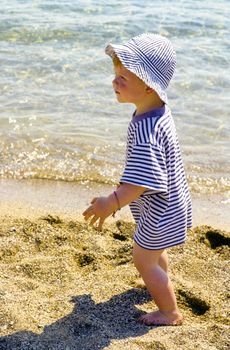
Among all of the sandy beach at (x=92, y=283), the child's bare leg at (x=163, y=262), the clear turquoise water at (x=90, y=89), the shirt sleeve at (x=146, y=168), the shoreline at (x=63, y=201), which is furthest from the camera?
the clear turquoise water at (x=90, y=89)

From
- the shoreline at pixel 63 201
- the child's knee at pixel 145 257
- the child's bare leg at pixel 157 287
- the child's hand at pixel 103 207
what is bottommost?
the shoreline at pixel 63 201

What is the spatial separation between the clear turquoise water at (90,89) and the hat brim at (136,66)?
88.1 inches

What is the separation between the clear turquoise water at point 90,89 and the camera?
559cm

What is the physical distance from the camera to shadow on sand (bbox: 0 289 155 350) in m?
3.03

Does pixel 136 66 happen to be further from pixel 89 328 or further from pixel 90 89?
pixel 90 89

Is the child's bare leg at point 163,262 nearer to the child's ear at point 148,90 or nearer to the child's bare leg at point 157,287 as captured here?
the child's bare leg at point 157,287

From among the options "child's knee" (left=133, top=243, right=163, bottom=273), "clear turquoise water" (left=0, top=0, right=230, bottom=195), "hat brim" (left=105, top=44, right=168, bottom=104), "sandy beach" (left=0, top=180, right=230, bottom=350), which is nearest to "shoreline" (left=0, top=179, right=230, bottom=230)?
"sandy beach" (left=0, top=180, right=230, bottom=350)

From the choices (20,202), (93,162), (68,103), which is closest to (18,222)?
(20,202)

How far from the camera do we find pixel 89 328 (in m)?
3.18

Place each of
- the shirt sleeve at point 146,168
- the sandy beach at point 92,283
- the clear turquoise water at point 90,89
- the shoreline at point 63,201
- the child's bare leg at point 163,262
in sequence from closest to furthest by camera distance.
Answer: the shirt sleeve at point 146,168 → the sandy beach at point 92,283 → the child's bare leg at point 163,262 → the shoreline at point 63,201 → the clear turquoise water at point 90,89

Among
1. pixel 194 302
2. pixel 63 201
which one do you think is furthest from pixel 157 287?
pixel 63 201

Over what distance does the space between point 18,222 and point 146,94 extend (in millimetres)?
1618

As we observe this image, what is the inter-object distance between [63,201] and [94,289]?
151cm

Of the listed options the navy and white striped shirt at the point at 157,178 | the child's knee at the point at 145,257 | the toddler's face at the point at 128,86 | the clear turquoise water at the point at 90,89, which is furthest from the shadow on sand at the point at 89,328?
the clear turquoise water at the point at 90,89
